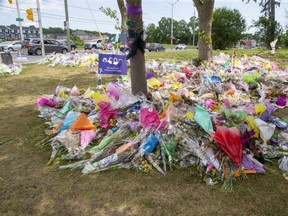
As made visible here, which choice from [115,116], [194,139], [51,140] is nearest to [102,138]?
[115,116]

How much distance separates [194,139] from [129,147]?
78 centimetres

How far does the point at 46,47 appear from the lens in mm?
21422

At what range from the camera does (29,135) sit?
3850 mm

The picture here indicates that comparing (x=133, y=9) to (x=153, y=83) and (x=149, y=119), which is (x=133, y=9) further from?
(x=153, y=83)

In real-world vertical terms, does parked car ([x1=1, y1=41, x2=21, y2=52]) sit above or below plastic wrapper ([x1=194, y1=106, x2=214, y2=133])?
above

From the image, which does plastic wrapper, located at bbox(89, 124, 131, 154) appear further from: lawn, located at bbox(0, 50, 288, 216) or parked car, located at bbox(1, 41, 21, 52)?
parked car, located at bbox(1, 41, 21, 52)

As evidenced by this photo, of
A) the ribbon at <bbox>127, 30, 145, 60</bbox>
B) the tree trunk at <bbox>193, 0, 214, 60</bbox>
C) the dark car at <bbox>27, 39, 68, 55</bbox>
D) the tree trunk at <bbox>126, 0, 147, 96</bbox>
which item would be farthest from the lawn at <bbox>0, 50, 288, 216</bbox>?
the dark car at <bbox>27, 39, 68, 55</bbox>

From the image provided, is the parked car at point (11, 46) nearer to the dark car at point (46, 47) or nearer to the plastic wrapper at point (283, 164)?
the dark car at point (46, 47)

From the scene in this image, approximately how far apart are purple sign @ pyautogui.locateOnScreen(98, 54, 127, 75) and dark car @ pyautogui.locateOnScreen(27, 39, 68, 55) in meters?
17.9

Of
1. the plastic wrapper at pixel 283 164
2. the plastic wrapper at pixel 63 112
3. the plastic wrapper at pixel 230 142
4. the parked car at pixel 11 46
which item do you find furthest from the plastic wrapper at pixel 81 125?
the parked car at pixel 11 46

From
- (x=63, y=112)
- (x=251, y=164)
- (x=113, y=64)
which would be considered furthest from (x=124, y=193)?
(x=113, y=64)

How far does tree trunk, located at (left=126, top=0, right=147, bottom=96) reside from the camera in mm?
3898

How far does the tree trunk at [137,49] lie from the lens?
3.90m

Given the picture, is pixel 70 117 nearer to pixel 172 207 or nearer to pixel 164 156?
pixel 164 156
